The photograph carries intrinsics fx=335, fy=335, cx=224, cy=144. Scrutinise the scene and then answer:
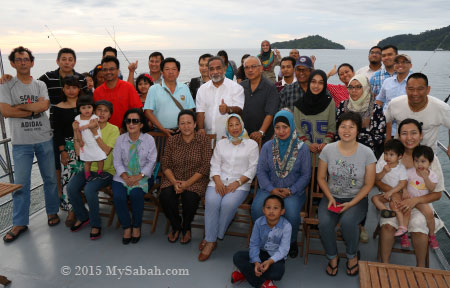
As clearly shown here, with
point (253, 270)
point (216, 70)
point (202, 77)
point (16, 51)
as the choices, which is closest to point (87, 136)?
point (16, 51)

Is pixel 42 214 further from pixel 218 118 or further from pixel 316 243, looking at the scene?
pixel 316 243

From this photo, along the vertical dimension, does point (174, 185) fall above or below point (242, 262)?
above

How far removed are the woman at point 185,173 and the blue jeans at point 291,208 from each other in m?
0.64

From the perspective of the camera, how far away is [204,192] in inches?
144

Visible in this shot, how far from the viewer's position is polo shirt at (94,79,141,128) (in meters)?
4.10

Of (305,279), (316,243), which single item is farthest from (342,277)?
(316,243)

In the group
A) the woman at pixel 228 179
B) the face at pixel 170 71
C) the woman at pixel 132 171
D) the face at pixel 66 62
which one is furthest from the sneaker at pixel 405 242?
the face at pixel 66 62

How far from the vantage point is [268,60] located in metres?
6.60

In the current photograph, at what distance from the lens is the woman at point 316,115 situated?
11.6ft

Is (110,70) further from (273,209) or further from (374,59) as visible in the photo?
(374,59)

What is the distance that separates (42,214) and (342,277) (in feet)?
11.9

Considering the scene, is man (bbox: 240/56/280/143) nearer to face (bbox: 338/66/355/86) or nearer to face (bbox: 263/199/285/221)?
face (bbox: 263/199/285/221)

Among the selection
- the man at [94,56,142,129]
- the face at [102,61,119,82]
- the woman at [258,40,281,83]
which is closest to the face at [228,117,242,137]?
the man at [94,56,142,129]

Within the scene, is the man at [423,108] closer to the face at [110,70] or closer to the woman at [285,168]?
the woman at [285,168]
